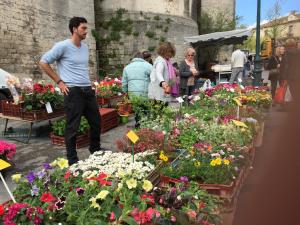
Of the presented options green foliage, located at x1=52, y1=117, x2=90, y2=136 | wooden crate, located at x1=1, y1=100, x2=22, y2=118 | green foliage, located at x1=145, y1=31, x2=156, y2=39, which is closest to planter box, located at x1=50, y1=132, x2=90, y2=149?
green foliage, located at x1=52, y1=117, x2=90, y2=136

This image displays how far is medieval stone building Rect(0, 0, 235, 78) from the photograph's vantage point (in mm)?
12609

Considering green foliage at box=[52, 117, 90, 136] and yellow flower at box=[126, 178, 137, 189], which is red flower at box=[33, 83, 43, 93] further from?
Result: yellow flower at box=[126, 178, 137, 189]

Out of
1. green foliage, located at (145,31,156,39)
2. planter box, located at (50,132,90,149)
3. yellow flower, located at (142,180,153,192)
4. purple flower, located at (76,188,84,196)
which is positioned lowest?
planter box, located at (50,132,90,149)

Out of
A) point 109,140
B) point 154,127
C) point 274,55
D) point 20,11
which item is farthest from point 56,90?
point 20,11

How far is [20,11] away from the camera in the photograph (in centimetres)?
1284

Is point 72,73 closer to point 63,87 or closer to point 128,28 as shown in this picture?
point 63,87

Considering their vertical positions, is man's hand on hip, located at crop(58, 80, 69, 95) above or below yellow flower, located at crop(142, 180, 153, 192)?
above

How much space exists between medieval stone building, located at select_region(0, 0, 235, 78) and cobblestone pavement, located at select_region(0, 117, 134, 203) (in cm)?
622

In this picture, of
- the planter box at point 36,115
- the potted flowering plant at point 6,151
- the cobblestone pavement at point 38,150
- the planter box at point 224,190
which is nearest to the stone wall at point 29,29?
the cobblestone pavement at point 38,150

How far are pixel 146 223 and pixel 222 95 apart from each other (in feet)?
18.4

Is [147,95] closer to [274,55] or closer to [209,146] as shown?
[209,146]

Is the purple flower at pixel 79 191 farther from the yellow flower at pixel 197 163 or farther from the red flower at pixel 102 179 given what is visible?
the yellow flower at pixel 197 163

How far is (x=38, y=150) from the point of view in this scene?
573cm

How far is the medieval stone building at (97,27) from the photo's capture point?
12609 mm
